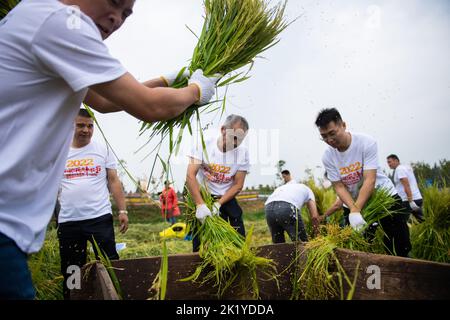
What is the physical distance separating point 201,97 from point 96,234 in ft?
7.22

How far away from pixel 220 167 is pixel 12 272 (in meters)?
2.99

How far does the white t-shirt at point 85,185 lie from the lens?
11.1ft

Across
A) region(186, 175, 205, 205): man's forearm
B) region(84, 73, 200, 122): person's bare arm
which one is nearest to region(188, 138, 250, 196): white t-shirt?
region(186, 175, 205, 205): man's forearm

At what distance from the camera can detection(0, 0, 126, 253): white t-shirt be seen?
3.48ft

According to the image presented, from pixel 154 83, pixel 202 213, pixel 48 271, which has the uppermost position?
pixel 154 83

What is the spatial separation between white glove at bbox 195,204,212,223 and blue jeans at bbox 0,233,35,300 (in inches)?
67.2

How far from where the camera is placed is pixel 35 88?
3.60ft

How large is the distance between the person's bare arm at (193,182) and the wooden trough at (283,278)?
0.97 m

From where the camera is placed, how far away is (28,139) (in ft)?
3.56

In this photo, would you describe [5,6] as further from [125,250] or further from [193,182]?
[125,250]

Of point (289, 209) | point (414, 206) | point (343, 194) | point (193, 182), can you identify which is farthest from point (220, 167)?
point (414, 206)

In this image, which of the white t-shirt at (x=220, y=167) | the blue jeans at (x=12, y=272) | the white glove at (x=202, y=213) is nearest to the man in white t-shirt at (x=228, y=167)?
the white t-shirt at (x=220, y=167)

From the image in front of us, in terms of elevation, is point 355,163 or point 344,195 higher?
point 355,163

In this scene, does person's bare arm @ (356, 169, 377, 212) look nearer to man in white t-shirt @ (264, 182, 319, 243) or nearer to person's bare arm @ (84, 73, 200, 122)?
A: man in white t-shirt @ (264, 182, 319, 243)
